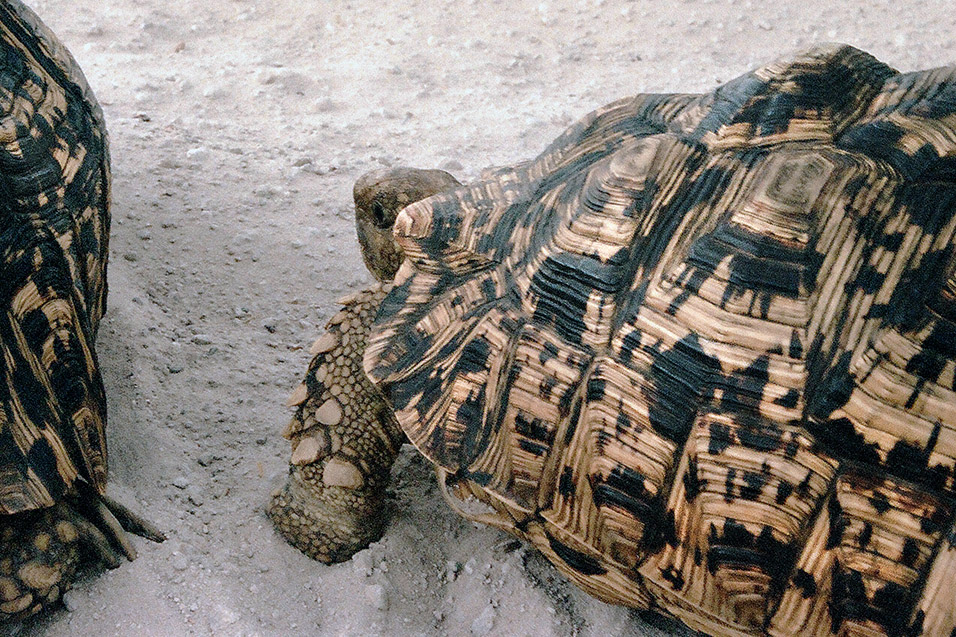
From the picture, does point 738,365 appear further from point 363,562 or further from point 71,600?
point 71,600

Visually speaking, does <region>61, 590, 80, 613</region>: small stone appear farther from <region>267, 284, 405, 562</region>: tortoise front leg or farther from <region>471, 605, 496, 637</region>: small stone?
<region>471, 605, 496, 637</region>: small stone

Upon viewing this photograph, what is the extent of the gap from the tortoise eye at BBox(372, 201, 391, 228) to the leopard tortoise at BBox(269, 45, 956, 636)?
438mm

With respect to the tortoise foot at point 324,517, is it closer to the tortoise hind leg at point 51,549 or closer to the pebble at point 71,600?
the tortoise hind leg at point 51,549

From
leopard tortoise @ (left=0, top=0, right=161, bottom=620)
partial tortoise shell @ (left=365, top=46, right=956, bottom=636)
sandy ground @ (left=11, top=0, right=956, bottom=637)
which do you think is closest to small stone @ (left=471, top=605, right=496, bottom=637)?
sandy ground @ (left=11, top=0, right=956, bottom=637)

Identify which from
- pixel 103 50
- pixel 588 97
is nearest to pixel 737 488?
pixel 588 97

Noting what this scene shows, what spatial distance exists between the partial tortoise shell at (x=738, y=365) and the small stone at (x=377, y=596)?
330 millimetres

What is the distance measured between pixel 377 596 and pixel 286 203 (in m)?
1.66

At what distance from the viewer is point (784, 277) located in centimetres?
149

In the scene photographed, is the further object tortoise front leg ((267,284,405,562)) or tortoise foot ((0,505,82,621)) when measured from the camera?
tortoise front leg ((267,284,405,562))

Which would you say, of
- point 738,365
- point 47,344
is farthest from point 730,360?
point 47,344

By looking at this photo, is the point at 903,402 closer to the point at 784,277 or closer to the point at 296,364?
the point at 784,277

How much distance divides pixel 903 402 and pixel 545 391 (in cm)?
59

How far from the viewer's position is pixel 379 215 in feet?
7.55

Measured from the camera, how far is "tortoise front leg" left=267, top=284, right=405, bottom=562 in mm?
2010
